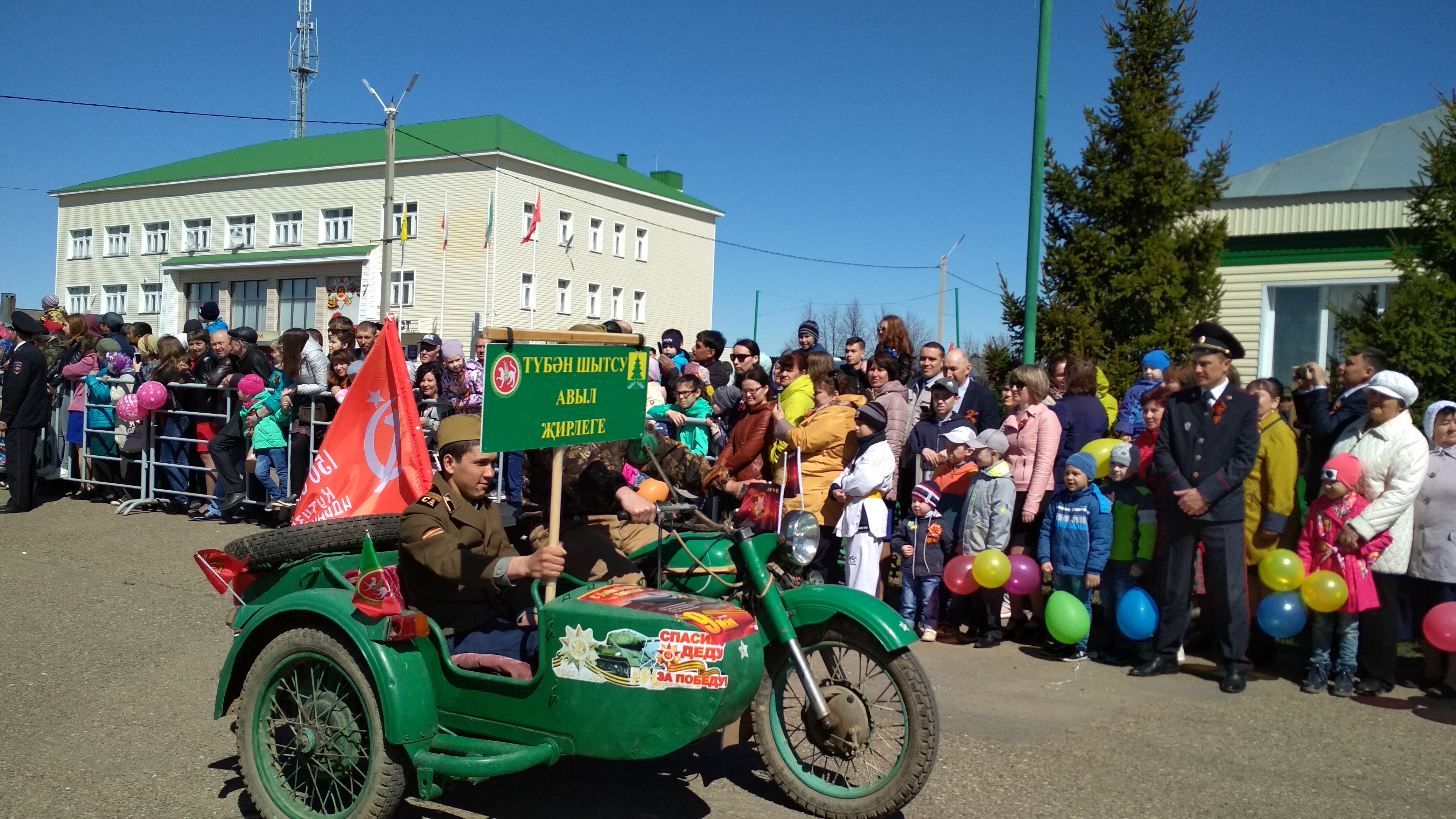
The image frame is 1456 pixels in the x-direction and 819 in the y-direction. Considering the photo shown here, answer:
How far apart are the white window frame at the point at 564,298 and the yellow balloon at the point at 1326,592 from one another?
154 feet

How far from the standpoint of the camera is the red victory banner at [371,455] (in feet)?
20.0

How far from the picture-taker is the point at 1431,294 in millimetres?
9680

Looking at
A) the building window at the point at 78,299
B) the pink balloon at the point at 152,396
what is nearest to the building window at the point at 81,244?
the building window at the point at 78,299

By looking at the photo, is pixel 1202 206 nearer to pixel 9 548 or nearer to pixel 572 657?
pixel 572 657

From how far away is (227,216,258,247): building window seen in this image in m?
56.6

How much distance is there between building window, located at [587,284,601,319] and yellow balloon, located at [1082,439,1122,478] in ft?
153

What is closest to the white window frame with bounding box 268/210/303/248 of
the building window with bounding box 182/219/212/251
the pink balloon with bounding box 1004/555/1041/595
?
the building window with bounding box 182/219/212/251

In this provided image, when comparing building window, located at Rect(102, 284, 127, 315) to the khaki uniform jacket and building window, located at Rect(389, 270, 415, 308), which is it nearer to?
building window, located at Rect(389, 270, 415, 308)

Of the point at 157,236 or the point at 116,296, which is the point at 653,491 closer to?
the point at 157,236

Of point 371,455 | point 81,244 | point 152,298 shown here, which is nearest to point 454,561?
point 371,455

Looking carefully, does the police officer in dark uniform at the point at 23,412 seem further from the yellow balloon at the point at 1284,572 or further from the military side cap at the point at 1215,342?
the yellow balloon at the point at 1284,572

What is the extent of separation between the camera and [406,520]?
4.28 meters

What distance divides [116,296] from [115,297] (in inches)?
2.9

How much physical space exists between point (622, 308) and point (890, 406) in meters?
48.3
